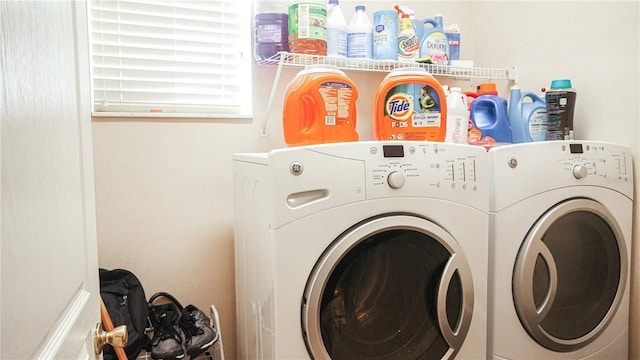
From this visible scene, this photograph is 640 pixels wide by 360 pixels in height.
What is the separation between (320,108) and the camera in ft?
4.69

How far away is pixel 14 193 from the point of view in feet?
1.50

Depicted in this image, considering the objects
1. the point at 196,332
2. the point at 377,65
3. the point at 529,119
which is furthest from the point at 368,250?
the point at 529,119

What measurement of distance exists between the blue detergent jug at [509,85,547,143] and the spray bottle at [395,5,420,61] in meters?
0.46

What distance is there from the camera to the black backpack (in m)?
1.40

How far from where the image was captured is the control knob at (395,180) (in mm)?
1221

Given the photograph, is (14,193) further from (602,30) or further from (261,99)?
(602,30)

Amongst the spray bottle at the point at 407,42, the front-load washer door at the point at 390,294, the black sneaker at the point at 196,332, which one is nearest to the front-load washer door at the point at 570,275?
the front-load washer door at the point at 390,294

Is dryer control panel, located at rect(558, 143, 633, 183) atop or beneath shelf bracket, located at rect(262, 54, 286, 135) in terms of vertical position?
beneath

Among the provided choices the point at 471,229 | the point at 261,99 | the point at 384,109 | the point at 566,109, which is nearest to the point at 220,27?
the point at 261,99

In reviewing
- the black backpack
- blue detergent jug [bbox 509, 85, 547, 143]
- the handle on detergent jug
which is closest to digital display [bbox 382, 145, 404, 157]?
the handle on detergent jug

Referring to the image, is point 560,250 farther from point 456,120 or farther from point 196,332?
point 196,332

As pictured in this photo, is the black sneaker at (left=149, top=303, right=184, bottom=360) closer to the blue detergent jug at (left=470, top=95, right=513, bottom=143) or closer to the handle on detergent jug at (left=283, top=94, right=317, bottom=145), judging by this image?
the handle on detergent jug at (left=283, top=94, right=317, bottom=145)

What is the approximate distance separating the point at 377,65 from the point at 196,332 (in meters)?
1.24

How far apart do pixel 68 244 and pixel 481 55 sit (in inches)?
83.4
